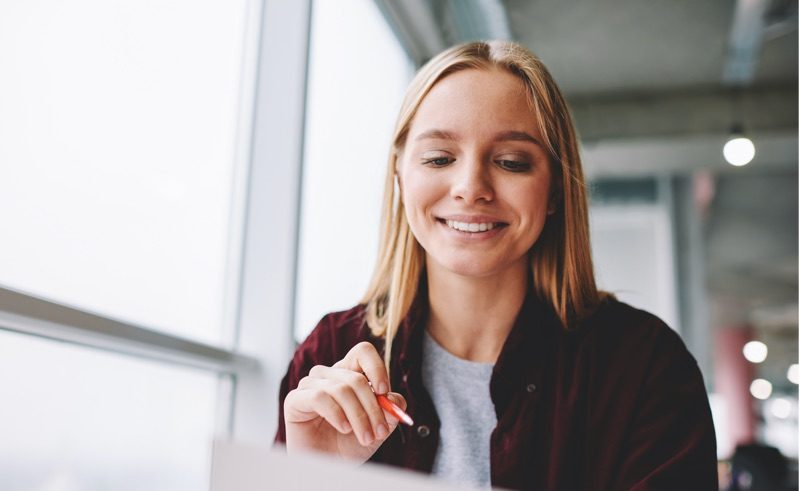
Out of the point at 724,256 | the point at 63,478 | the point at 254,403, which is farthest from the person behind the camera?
the point at 724,256

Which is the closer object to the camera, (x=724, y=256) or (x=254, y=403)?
(x=254, y=403)

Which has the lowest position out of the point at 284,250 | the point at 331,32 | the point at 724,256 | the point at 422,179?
the point at 422,179

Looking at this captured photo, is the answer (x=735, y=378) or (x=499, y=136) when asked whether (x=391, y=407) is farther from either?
(x=735, y=378)

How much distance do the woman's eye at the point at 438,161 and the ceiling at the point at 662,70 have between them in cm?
228

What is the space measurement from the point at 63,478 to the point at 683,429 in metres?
1.10

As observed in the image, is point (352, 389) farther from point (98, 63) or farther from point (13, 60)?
point (98, 63)

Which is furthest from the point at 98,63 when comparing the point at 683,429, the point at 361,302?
the point at 683,429

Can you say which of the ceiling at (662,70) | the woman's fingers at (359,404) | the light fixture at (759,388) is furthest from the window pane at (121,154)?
the light fixture at (759,388)

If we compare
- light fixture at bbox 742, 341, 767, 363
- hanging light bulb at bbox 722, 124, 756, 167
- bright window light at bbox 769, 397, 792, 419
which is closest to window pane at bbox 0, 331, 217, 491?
hanging light bulb at bbox 722, 124, 756, 167

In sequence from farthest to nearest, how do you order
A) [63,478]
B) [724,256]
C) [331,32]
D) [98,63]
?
[724,256] → [331,32] → [98,63] → [63,478]

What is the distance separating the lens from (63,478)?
1.42 meters

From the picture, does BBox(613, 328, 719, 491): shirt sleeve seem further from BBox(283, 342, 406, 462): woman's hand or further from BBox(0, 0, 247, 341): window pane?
BBox(0, 0, 247, 341): window pane

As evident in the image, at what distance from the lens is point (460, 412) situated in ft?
3.47

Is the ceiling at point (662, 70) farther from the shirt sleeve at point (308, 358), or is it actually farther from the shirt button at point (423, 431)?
the shirt button at point (423, 431)
